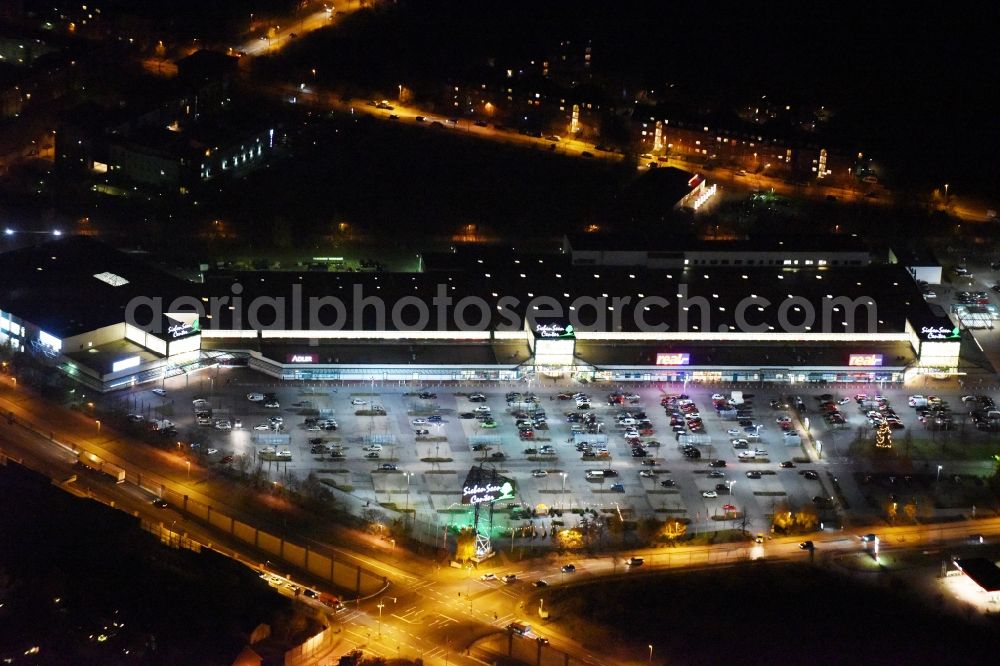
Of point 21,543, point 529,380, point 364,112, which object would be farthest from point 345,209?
point 21,543

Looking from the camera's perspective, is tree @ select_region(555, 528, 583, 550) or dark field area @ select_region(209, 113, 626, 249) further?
dark field area @ select_region(209, 113, 626, 249)

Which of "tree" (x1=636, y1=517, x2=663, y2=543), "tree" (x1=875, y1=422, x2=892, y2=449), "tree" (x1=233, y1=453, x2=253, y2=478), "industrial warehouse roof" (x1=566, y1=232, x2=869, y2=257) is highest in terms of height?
"industrial warehouse roof" (x1=566, y1=232, x2=869, y2=257)

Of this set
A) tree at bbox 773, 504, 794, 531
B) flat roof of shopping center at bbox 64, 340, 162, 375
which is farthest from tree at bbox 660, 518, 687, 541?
flat roof of shopping center at bbox 64, 340, 162, 375

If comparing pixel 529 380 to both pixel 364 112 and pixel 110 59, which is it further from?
pixel 110 59

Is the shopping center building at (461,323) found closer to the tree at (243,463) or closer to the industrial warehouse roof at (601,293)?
the industrial warehouse roof at (601,293)

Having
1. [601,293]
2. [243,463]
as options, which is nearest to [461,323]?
[601,293]

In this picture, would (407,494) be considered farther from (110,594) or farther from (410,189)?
(410,189)

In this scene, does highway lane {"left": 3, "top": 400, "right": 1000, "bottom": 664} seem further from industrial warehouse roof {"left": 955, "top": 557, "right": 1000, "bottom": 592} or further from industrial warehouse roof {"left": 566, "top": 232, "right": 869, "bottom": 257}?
industrial warehouse roof {"left": 566, "top": 232, "right": 869, "bottom": 257}
